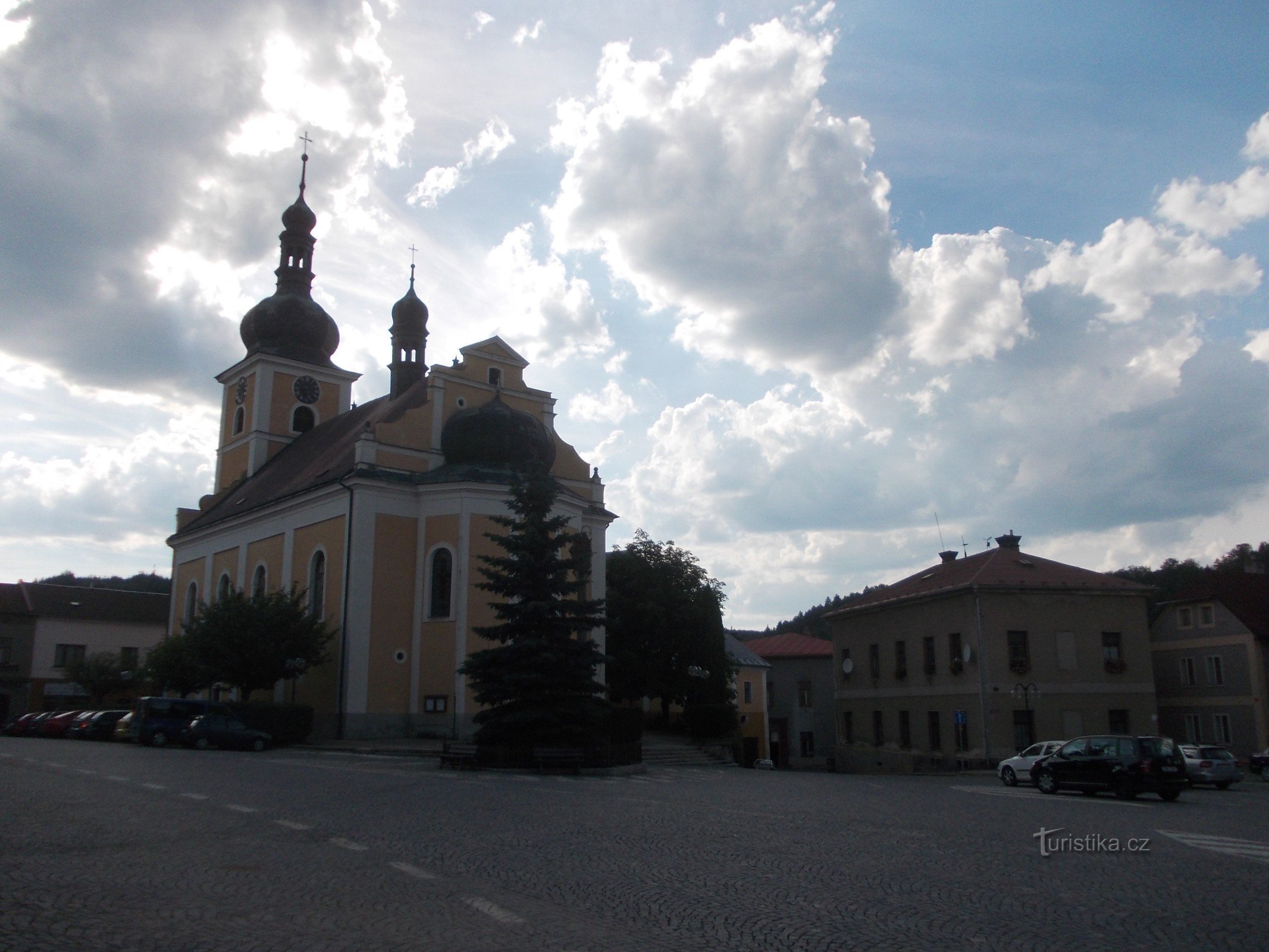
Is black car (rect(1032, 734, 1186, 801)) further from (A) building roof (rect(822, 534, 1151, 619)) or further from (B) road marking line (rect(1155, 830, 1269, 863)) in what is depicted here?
(A) building roof (rect(822, 534, 1151, 619))

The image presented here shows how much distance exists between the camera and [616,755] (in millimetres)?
26281

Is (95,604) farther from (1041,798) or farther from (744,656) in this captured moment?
(1041,798)

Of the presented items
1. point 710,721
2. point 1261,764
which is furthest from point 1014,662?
point 710,721

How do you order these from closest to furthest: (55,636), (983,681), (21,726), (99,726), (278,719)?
(278,719)
(99,726)
(983,681)
(21,726)
(55,636)

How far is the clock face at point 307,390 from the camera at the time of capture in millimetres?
49969

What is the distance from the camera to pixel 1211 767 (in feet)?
91.2

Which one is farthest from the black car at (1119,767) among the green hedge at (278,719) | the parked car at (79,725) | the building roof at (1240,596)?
the parked car at (79,725)

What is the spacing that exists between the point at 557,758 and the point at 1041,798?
9993mm

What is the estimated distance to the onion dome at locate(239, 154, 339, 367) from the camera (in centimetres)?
5000

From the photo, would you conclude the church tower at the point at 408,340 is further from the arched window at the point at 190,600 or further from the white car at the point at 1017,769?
the white car at the point at 1017,769

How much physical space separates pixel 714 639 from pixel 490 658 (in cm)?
2156

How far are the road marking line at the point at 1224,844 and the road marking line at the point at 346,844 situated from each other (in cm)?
901

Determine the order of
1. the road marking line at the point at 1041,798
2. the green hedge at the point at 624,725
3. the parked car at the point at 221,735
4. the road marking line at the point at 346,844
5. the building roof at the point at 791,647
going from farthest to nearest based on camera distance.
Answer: the building roof at the point at 791,647 < the parked car at the point at 221,735 < the green hedge at the point at 624,725 < the road marking line at the point at 1041,798 < the road marking line at the point at 346,844

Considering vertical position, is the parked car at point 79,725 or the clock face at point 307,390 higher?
the clock face at point 307,390
